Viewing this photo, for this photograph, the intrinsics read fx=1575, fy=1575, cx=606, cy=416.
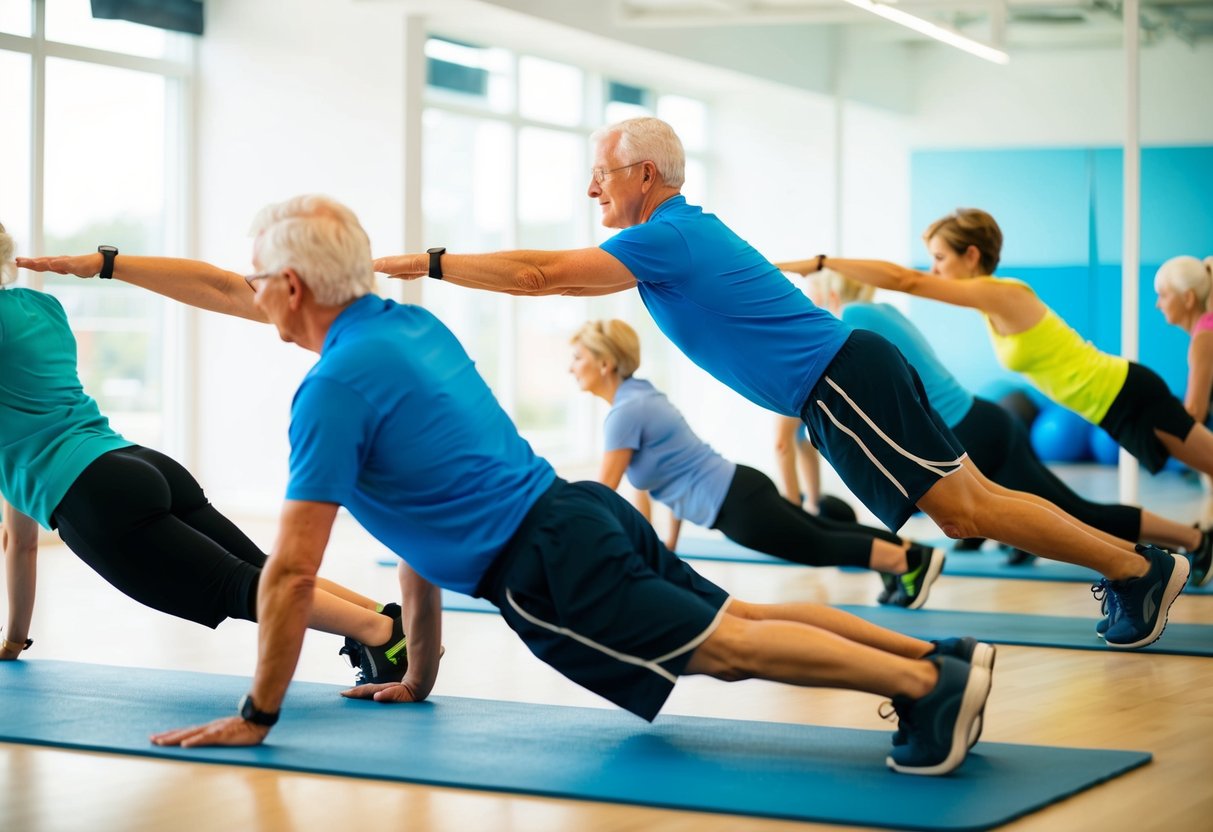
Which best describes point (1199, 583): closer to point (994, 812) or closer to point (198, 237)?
point (994, 812)

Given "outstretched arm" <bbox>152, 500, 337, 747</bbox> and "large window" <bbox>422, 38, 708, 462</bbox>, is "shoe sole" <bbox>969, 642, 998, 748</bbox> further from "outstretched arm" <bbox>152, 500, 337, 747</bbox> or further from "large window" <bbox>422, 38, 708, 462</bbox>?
"large window" <bbox>422, 38, 708, 462</bbox>

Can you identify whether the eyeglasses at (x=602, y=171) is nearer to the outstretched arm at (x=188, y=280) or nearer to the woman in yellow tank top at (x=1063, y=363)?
the outstretched arm at (x=188, y=280)

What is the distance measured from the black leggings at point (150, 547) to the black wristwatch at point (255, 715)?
0.41 metres

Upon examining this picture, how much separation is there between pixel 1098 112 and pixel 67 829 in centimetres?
727

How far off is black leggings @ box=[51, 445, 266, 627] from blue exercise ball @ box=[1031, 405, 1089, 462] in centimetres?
794

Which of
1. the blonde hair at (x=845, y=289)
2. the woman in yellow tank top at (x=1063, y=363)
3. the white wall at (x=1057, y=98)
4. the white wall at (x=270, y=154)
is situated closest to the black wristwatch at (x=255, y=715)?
the woman in yellow tank top at (x=1063, y=363)

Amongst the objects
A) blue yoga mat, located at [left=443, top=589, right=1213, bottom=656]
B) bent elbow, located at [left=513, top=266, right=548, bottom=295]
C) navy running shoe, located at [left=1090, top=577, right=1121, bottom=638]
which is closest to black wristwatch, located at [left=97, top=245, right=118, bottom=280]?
bent elbow, located at [left=513, top=266, right=548, bottom=295]

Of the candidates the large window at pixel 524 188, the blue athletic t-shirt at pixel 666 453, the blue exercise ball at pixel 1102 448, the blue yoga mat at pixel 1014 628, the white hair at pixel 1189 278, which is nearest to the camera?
the blue yoga mat at pixel 1014 628

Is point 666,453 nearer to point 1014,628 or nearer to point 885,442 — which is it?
point 1014,628

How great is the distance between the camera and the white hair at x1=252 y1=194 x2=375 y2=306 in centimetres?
266

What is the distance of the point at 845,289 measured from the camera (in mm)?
6055

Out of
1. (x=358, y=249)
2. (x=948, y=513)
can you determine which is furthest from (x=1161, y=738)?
(x=358, y=249)

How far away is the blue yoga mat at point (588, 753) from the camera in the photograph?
2584mm

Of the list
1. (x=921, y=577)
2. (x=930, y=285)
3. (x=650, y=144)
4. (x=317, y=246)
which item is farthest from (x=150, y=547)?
(x=921, y=577)
